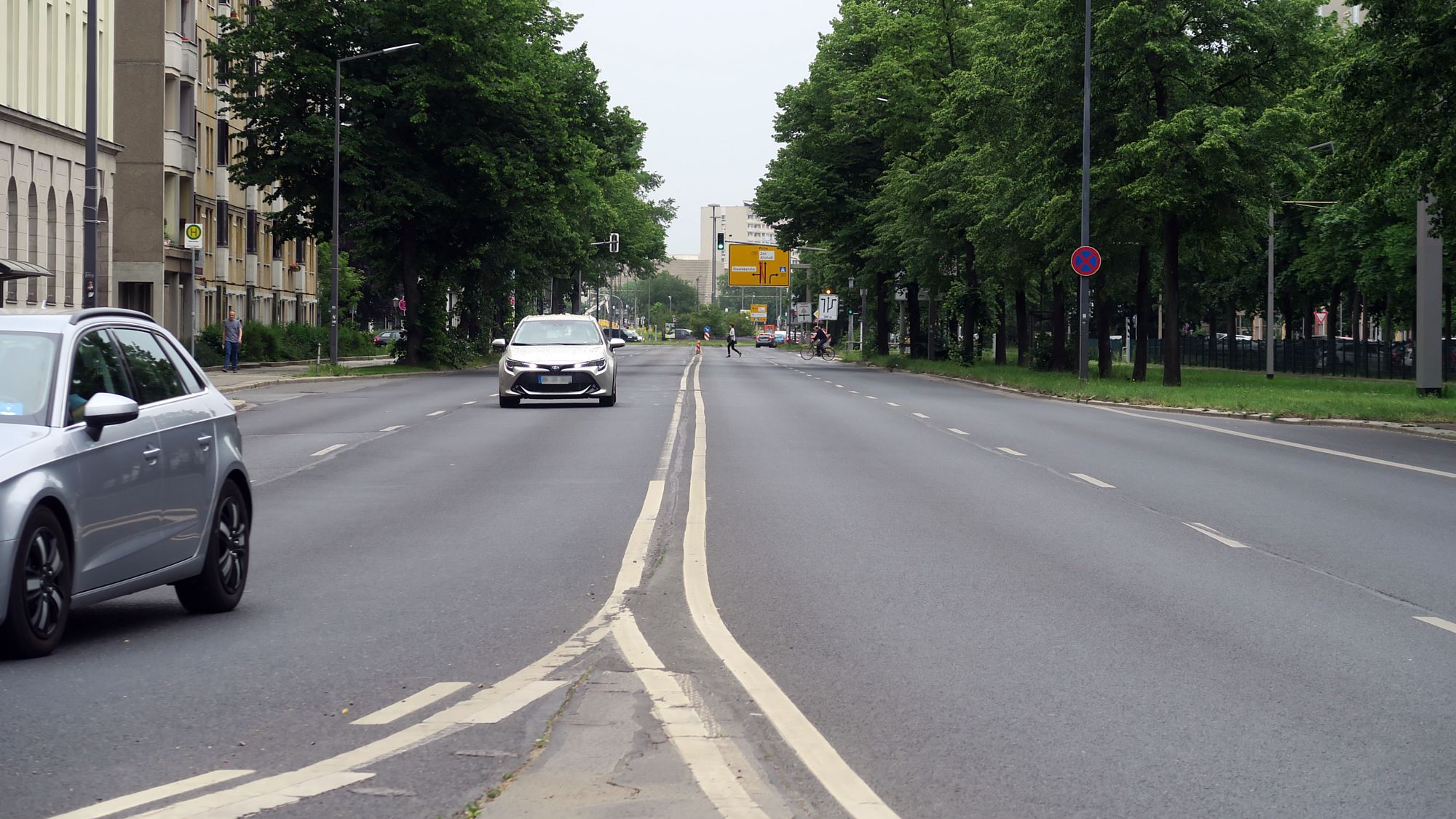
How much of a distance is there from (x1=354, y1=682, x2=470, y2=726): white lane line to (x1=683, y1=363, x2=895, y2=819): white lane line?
120 cm

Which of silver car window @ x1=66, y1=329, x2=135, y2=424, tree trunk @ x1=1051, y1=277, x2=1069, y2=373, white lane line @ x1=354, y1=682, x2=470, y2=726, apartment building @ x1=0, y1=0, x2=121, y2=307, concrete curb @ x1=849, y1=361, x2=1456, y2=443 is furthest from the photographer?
tree trunk @ x1=1051, y1=277, x2=1069, y2=373

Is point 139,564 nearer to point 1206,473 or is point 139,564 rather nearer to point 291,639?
point 291,639

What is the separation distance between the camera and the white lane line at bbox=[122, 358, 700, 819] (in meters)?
5.21

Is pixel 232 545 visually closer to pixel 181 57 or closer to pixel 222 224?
pixel 181 57

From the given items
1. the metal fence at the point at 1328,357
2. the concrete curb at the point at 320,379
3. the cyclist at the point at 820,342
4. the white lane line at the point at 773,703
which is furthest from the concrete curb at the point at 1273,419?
the cyclist at the point at 820,342

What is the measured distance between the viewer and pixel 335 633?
849cm

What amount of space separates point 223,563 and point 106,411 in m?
1.53

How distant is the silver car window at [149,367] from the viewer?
883cm

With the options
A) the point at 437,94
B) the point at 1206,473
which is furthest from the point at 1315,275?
the point at 1206,473

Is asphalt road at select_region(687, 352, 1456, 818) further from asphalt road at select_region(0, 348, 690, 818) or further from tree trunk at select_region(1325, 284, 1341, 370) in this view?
tree trunk at select_region(1325, 284, 1341, 370)

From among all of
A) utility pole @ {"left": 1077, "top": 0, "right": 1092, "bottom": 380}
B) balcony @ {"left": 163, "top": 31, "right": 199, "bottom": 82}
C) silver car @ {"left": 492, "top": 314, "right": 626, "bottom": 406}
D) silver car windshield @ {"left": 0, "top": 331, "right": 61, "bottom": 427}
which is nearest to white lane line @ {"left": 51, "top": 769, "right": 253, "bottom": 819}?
silver car windshield @ {"left": 0, "top": 331, "right": 61, "bottom": 427}

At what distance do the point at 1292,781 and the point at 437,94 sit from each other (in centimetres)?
4965

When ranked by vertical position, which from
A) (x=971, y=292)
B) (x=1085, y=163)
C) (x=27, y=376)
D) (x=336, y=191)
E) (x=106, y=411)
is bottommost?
(x=106, y=411)

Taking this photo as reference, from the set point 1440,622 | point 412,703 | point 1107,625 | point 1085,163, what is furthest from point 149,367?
point 1085,163
